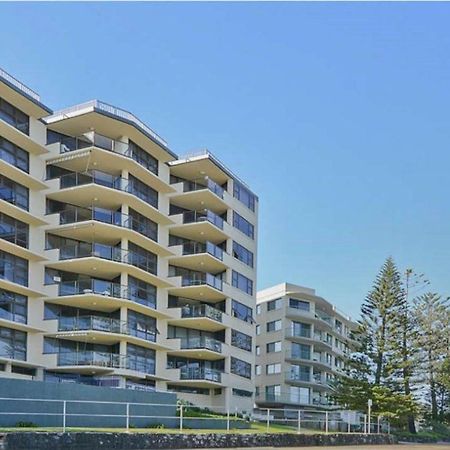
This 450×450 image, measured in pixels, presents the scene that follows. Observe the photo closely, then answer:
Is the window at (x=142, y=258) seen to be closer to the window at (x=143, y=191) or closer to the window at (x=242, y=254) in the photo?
the window at (x=143, y=191)

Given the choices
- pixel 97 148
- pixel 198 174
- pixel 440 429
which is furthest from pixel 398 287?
pixel 97 148

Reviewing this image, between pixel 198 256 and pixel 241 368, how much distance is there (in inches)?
355

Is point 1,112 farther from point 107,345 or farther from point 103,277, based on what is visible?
point 107,345

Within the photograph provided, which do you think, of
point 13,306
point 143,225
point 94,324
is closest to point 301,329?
point 143,225

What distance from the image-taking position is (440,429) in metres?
61.5

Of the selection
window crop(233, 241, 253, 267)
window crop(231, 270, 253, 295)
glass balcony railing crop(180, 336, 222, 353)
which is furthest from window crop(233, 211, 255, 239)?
glass balcony railing crop(180, 336, 222, 353)

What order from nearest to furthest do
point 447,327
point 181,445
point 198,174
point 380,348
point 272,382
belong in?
point 181,445 < point 198,174 < point 380,348 < point 447,327 < point 272,382

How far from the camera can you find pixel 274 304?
6562cm

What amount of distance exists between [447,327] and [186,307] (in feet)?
85.6

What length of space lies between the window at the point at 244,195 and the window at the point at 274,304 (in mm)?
16011

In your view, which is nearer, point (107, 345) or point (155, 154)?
point (107, 345)

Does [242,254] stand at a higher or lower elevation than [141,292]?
higher

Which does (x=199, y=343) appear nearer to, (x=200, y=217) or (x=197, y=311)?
(x=197, y=311)

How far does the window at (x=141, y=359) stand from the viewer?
38875mm
